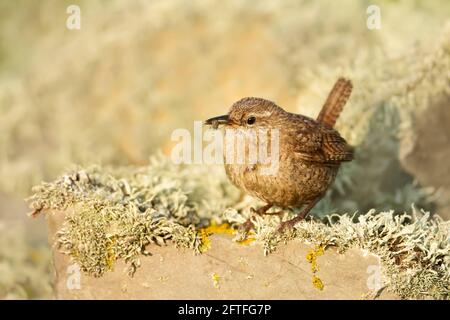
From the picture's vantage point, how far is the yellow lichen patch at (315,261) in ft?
13.4

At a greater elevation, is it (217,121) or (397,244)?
(217,121)

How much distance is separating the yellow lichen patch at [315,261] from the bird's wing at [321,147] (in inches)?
27.7

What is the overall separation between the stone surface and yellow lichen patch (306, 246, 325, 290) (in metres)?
0.02

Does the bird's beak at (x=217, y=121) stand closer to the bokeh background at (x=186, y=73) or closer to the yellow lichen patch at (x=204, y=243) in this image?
the yellow lichen patch at (x=204, y=243)

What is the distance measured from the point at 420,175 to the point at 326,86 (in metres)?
1.38

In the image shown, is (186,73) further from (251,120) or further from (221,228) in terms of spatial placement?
(251,120)

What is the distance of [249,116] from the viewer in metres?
Answer: 4.56

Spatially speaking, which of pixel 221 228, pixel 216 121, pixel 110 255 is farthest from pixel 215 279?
pixel 216 121

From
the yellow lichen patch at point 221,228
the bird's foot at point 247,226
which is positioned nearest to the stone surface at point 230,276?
the bird's foot at point 247,226

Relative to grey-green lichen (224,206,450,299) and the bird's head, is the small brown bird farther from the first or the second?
grey-green lichen (224,206,450,299)

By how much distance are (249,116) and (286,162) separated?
40 centimetres

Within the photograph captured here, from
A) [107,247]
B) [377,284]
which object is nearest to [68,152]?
[107,247]

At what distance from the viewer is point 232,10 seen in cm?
849
